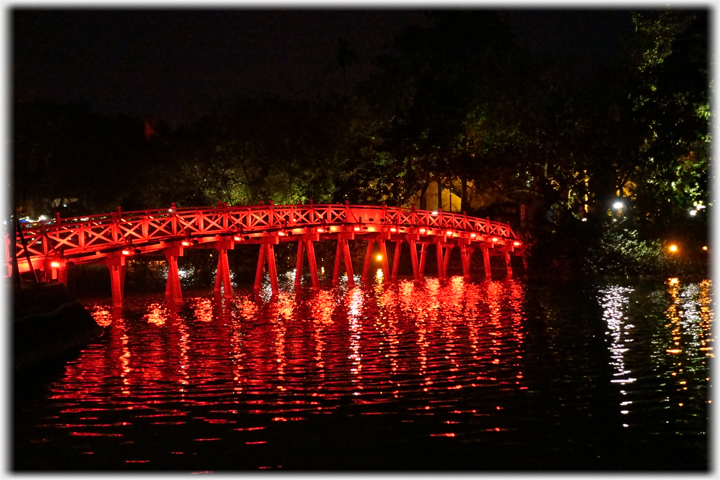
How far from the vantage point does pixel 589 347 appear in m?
19.0

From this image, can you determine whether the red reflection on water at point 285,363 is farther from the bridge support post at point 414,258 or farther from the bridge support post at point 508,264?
the bridge support post at point 508,264

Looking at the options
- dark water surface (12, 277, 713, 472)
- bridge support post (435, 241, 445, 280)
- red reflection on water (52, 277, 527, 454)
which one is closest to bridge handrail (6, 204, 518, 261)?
bridge support post (435, 241, 445, 280)

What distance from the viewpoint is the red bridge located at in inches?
1017

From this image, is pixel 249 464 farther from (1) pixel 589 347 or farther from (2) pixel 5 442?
(1) pixel 589 347

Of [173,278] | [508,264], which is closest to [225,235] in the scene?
[173,278]

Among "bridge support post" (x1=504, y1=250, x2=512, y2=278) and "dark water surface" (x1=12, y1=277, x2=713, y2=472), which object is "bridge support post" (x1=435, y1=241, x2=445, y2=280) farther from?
"dark water surface" (x1=12, y1=277, x2=713, y2=472)

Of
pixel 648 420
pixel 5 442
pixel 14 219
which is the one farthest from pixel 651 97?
pixel 5 442

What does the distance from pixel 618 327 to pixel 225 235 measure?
16.8 meters

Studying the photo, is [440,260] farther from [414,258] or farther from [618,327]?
[618,327]

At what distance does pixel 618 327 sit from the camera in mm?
22297

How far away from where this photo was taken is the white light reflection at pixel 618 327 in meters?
15.3

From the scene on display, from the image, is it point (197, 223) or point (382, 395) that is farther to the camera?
point (197, 223)

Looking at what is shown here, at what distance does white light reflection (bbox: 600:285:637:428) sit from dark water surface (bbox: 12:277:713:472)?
100 mm

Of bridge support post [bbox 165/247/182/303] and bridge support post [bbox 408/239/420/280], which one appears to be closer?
bridge support post [bbox 165/247/182/303]
